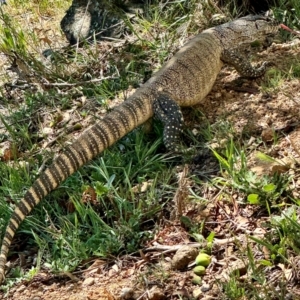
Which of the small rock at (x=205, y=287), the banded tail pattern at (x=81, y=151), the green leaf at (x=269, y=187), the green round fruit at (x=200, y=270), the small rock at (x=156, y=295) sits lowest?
the small rock at (x=205, y=287)

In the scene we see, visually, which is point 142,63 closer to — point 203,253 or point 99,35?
point 99,35

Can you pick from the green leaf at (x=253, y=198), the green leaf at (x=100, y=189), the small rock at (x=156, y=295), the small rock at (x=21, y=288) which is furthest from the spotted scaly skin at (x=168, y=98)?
the green leaf at (x=253, y=198)

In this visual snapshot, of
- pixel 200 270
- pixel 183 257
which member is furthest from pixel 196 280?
pixel 183 257

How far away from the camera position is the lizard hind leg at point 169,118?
15.7 ft

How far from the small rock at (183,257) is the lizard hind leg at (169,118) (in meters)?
1.31

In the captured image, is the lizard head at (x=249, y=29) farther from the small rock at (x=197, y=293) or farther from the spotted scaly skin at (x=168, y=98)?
the small rock at (x=197, y=293)

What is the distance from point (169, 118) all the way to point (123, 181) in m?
0.80

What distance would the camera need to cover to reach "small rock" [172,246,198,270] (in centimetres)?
352

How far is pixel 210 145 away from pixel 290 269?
1614mm

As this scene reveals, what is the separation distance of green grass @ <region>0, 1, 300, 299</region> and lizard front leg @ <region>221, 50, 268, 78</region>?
0.50ft

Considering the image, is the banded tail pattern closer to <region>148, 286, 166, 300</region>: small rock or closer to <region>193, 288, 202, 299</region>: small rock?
<region>148, 286, 166, 300</region>: small rock

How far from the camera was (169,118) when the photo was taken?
497cm

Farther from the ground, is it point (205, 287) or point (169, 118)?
point (169, 118)

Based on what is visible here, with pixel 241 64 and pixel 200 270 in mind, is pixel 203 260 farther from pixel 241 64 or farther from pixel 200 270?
pixel 241 64
